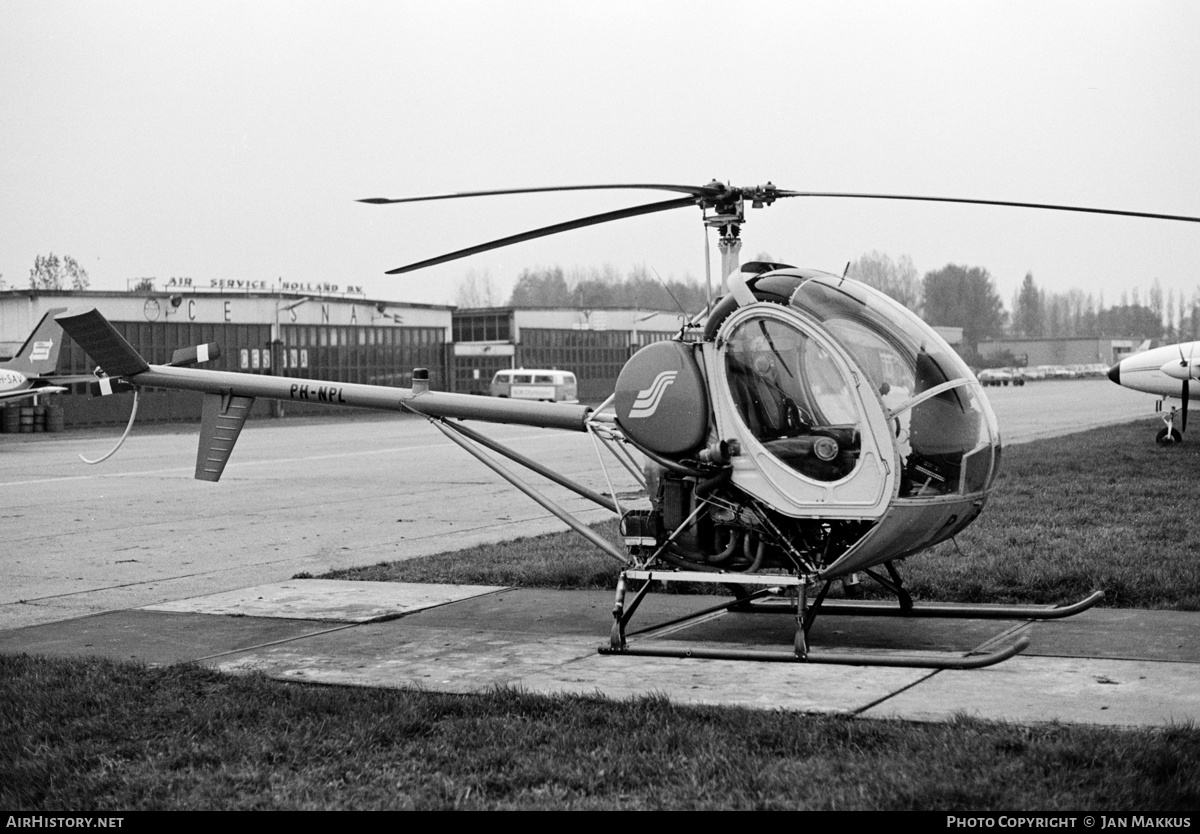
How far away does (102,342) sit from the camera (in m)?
10.5

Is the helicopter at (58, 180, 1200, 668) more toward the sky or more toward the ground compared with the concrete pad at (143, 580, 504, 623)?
more toward the sky

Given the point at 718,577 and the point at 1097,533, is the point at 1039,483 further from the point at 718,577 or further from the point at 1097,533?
the point at 718,577

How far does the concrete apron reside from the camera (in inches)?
241

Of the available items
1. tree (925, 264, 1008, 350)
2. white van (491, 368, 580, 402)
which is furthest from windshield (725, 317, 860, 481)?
tree (925, 264, 1008, 350)

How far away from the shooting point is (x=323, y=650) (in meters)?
7.85

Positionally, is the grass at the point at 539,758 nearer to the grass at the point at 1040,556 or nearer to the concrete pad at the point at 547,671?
the concrete pad at the point at 547,671

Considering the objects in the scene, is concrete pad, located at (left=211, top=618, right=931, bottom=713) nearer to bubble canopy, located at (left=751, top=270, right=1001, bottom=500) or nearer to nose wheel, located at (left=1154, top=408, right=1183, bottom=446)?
bubble canopy, located at (left=751, top=270, right=1001, bottom=500)

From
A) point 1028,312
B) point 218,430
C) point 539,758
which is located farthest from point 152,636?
point 1028,312

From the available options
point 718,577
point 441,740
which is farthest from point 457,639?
point 441,740

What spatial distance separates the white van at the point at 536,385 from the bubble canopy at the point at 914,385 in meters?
47.2

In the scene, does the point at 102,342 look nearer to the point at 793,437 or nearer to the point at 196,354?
the point at 196,354

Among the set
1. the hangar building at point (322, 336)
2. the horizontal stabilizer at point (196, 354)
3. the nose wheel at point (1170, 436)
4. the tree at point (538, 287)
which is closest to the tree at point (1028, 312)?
the tree at point (538, 287)

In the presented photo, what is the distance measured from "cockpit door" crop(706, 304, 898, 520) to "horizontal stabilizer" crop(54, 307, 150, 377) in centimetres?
537

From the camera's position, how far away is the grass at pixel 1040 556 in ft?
29.5
